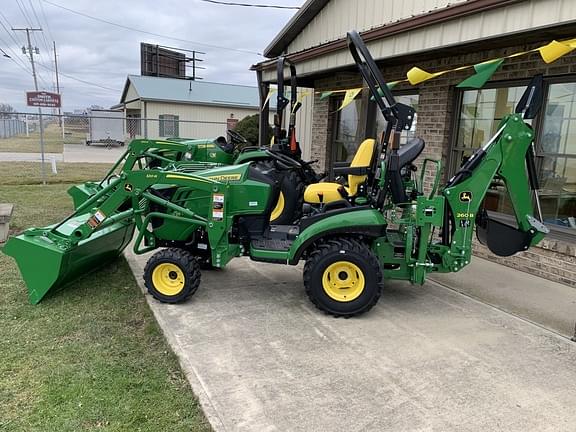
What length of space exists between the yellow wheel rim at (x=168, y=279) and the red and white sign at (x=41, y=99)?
10.7 metres

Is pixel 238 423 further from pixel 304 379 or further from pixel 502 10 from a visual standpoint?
pixel 502 10

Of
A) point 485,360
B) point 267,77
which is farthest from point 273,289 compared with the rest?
point 267,77

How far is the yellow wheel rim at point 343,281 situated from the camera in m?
4.11

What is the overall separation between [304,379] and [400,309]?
5.25 feet

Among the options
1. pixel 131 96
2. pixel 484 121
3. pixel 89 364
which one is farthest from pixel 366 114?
pixel 131 96

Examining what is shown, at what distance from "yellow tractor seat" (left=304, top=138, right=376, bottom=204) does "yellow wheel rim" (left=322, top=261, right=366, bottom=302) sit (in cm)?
90

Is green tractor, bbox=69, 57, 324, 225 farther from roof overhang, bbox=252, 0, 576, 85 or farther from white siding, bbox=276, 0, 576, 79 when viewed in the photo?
white siding, bbox=276, 0, 576, 79

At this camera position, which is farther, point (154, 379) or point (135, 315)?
point (135, 315)

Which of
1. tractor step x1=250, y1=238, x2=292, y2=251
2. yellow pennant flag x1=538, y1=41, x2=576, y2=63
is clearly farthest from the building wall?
tractor step x1=250, y1=238, x2=292, y2=251

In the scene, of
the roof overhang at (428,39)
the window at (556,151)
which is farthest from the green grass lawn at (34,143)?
the window at (556,151)

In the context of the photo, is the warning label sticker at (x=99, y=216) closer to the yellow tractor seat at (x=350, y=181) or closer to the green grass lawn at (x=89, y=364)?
the green grass lawn at (x=89, y=364)

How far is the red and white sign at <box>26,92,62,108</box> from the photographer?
42.0 feet

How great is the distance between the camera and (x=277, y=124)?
241 inches

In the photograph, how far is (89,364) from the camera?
10.8ft
